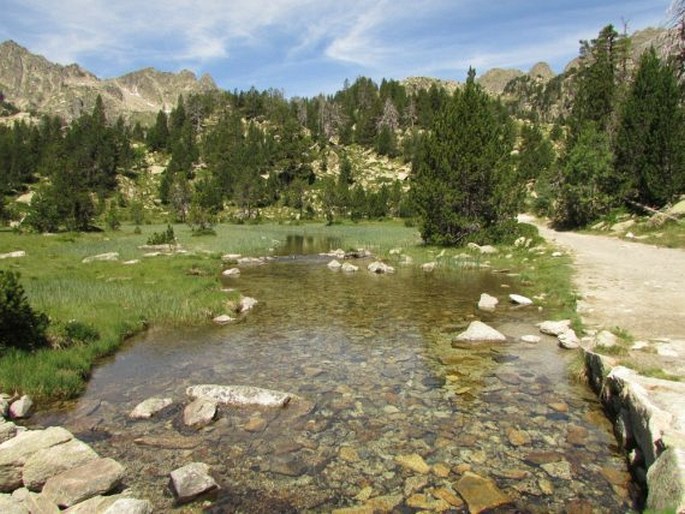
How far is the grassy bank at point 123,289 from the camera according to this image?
12.4 m

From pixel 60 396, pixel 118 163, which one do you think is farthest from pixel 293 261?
pixel 118 163

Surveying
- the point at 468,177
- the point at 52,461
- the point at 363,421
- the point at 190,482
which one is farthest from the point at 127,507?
Answer: the point at 468,177

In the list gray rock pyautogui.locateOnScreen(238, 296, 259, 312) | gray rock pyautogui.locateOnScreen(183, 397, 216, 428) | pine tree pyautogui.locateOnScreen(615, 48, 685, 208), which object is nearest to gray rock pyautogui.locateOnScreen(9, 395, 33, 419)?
gray rock pyautogui.locateOnScreen(183, 397, 216, 428)

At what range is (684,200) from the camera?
1518 inches

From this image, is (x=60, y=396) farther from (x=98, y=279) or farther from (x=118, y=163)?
(x=118, y=163)

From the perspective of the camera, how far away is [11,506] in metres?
6.09

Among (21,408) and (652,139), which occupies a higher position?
(652,139)

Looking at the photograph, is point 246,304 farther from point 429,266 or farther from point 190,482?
point 429,266

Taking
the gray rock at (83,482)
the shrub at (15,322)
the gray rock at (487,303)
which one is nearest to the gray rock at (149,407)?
the gray rock at (83,482)

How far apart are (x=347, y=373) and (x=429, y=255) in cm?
2557

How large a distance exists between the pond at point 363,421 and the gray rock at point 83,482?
1.82 ft

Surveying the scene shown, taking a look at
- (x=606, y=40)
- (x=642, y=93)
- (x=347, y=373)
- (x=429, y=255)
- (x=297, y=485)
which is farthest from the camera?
(x=606, y=40)

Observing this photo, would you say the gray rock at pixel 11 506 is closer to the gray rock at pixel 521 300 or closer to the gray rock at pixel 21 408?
the gray rock at pixel 21 408

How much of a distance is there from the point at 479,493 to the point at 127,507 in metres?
5.31
